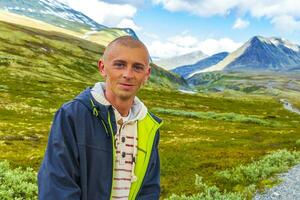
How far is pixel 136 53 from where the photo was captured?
5.99 m

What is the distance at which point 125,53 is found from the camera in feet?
19.5

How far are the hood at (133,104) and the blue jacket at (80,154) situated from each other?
0.09 metres

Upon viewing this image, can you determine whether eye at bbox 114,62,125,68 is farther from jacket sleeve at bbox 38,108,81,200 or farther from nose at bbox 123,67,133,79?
jacket sleeve at bbox 38,108,81,200

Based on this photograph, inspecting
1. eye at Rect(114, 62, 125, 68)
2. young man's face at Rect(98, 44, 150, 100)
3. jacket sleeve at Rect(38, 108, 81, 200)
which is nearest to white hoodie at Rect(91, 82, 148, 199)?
young man's face at Rect(98, 44, 150, 100)

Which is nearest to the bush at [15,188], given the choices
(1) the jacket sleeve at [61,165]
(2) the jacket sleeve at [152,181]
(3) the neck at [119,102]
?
(2) the jacket sleeve at [152,181]

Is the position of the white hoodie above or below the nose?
below

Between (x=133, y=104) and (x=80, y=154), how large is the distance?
1.44 metres

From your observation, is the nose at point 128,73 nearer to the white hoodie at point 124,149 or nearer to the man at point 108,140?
the man at point 108,140

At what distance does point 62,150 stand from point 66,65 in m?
195

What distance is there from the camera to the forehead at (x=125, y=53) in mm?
5949

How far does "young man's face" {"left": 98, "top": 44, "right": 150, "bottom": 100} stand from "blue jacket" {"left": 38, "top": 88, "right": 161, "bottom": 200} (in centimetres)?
30

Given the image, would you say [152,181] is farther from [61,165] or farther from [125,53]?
[125,53]

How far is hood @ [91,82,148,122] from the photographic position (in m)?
5.88

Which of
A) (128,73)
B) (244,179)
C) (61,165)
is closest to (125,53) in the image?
(128,73)
